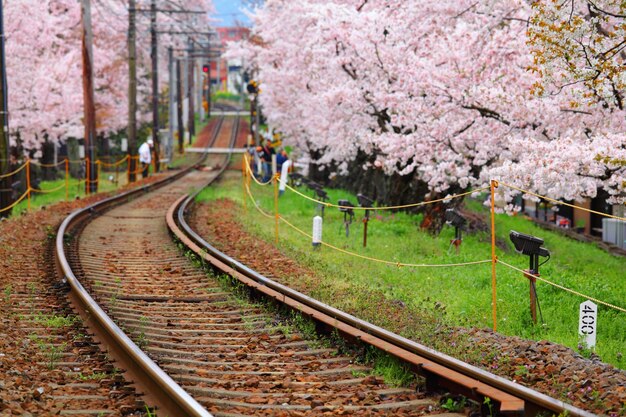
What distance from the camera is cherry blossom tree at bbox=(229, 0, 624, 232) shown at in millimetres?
14547

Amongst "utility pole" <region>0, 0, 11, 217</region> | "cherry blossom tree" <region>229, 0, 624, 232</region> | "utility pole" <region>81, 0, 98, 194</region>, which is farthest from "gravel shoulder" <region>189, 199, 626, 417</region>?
"utility pole" <region>81, 0, 98, 194</region>

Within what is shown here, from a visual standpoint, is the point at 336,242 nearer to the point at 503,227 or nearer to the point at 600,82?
the point at 600,82

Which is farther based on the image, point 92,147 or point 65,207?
point 92,147

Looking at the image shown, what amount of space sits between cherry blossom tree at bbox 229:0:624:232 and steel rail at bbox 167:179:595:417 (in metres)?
4.54

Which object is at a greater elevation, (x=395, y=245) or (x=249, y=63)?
(x=249, y=63)

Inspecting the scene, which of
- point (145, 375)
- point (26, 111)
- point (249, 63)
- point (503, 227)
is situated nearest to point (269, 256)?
point (145, 375)

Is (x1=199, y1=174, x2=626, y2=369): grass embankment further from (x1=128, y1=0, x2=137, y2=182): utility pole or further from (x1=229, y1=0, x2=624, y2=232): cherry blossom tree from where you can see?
(x1=128, y1=0, x2=137, y2=182): utility pole

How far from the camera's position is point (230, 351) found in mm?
8695

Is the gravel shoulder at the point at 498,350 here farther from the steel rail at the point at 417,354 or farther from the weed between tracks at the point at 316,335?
the weed between tracks at the point at 316,335

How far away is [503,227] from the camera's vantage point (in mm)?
27938

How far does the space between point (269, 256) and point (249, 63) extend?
38.7m

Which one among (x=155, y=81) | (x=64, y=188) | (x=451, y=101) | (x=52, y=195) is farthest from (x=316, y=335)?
(x=155, y=81)

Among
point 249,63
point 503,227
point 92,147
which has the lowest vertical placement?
point 503,227

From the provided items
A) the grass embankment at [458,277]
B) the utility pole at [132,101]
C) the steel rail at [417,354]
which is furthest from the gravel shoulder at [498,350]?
the utility pole at [132,101]
